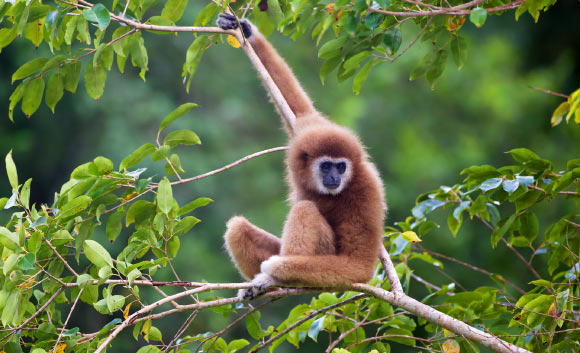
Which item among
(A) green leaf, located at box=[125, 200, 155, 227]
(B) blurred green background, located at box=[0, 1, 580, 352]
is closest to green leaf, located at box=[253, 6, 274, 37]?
(A) green leaf, located at box=[125, 200, 155, 227]

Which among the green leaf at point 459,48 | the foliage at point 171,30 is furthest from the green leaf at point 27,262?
the green leaf at point 459,48

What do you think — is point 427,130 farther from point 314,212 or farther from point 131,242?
point 131,242

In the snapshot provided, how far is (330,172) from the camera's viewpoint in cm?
437

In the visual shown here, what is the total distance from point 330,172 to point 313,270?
31.9 inches

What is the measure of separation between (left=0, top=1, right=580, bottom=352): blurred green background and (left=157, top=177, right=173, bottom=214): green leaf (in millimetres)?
8258

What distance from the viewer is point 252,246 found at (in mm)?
4504

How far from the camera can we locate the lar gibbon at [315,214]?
12.7 ft

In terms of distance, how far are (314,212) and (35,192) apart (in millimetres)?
10825

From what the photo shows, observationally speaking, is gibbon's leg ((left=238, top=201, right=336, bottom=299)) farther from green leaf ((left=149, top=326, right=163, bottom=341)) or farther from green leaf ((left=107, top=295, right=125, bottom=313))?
green leaf ((left=107, top=295, right=125, bottom=313))

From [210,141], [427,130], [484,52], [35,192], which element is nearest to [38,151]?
[35,192]

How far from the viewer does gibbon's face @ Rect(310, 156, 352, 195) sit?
4336mm

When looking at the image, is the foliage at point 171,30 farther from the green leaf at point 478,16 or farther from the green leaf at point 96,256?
the green leaf at point 96,256

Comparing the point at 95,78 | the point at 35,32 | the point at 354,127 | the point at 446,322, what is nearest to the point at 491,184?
the point at 446,322

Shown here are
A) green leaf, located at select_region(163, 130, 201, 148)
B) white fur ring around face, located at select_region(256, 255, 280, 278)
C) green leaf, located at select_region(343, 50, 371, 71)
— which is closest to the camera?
green leaf, located at select_region(163, 130, 201, 148)
